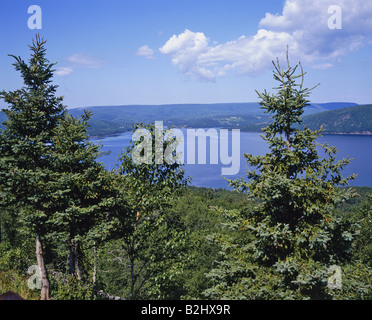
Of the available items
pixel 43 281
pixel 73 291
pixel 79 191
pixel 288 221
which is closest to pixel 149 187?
pixel 79 191

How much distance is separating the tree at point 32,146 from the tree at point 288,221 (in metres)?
7.54

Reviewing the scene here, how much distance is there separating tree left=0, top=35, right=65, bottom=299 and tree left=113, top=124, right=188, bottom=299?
324 cm

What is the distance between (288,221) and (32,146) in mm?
10635

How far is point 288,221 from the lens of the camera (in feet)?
30.1

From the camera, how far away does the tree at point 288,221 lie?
820 cm

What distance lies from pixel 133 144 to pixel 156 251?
4478 mm

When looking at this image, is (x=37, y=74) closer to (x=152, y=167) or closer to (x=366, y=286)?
(x=152, y=167)

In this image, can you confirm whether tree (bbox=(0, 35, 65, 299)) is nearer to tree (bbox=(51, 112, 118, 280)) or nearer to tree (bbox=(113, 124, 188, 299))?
tree (bbox=(51, 112, 118, 280))

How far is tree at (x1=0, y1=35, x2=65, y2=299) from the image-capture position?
→ 444 inches

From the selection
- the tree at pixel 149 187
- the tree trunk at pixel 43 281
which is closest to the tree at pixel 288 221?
the tree at pixel 149 187

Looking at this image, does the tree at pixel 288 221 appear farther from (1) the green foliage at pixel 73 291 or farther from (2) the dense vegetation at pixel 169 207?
(1) the green foliage at pixel 73 291

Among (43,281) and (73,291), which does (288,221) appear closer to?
(73,291)

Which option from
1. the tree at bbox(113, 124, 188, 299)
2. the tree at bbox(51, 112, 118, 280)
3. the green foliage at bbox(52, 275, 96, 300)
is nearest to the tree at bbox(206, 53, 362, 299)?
the tree at bbox(113, 124, 188, 299)

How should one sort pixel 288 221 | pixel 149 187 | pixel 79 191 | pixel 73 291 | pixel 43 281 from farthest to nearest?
pixel 43 281 < pixel 79 191 < pixel 149 187 < pixel 73 291 < pixel 288 221
